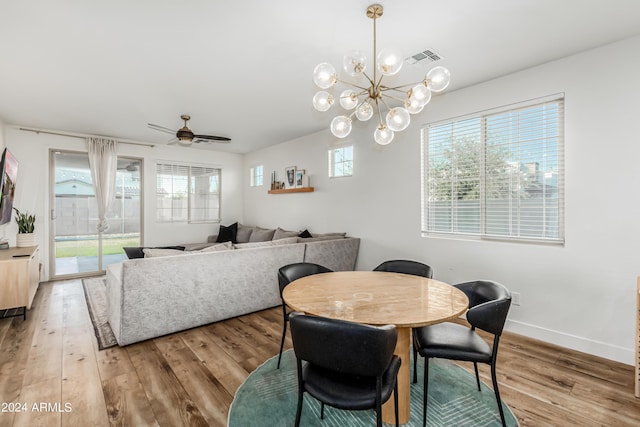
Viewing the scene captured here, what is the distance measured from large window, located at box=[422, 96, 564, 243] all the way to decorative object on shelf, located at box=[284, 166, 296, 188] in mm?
2671

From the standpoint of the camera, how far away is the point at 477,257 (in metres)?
3.26

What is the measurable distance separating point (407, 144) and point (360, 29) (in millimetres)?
1890

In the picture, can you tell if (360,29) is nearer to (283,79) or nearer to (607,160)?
(283,79)

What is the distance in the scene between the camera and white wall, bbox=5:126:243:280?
Result: 191 inches

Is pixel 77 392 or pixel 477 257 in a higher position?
pixel 477 257

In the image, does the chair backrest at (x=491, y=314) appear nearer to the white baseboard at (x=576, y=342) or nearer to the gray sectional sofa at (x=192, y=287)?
the white baseboard at (x=576, y=342)

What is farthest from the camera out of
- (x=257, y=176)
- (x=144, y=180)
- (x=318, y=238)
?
(x=257, y=176)

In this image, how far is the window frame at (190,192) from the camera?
6203mm

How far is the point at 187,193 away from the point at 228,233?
4.18 feet

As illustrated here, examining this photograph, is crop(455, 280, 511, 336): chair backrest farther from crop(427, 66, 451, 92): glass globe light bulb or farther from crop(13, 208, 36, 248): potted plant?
crop(13, 208, 36, 248): potted plant

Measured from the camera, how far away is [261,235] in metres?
5.79

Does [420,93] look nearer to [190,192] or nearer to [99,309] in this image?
[99,309]

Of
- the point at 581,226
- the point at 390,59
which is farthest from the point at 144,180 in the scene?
the point at 581,226

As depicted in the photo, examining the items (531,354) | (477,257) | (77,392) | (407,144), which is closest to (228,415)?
(77,392)
